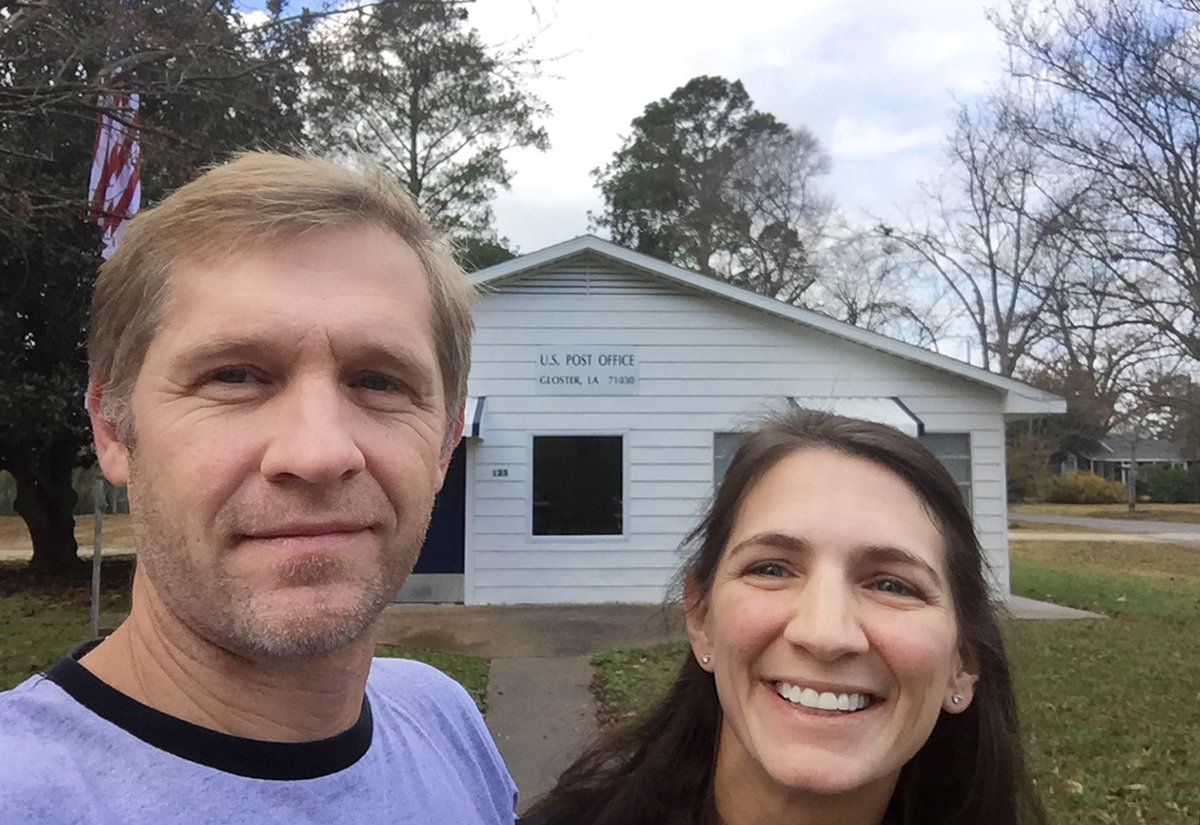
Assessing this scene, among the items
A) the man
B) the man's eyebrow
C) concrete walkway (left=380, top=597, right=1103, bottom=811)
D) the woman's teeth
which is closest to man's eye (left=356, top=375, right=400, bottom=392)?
the man

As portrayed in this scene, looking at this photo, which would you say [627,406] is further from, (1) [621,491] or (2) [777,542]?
(2) [777,542]

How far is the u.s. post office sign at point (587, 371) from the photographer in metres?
11.3

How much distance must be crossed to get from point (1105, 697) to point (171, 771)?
25.3ft

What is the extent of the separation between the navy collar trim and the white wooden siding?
9765 mm

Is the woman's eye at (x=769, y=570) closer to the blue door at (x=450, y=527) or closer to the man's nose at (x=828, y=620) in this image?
the man's nose at (x=828, y=620)

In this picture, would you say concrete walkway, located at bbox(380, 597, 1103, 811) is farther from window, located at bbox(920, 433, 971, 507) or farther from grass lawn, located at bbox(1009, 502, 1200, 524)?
grass lawn, located at bbox(1009, 502, 1200, 524)

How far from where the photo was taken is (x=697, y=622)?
1.98 meters

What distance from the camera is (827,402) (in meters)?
10.8

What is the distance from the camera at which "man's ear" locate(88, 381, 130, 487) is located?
1340 millimetres

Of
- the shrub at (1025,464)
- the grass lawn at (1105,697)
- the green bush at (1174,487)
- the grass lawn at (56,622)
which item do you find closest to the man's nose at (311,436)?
the grass lawn at (1105,697)

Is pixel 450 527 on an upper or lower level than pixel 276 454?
lower

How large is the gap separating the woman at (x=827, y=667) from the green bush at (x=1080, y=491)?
4257 centimetres

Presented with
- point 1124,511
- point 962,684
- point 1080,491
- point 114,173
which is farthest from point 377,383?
point 1080,491

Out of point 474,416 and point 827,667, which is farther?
point 474,416
